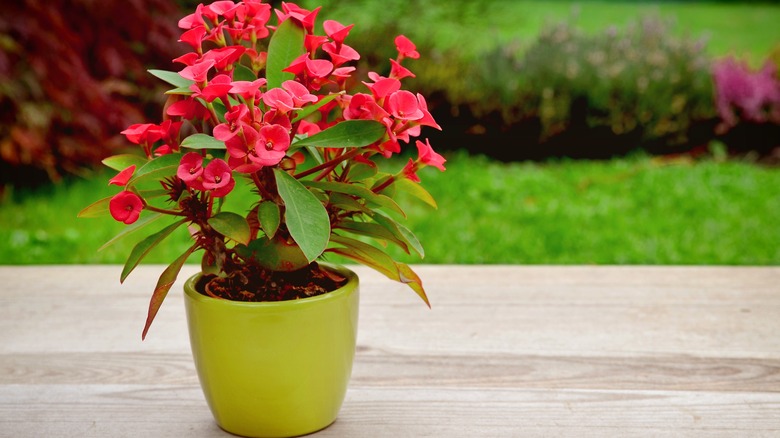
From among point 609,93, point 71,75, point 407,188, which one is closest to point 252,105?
point 407,188

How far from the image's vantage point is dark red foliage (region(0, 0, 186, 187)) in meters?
2.82

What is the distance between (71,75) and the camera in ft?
9.50

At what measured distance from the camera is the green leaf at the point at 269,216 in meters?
0.78

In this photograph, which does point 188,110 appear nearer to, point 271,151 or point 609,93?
point 271,151

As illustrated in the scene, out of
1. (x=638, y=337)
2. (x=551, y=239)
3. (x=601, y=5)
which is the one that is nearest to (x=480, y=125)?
(x=551, y=239)

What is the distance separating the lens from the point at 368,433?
87 cm

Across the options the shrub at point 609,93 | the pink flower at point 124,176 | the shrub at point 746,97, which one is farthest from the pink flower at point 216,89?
the shrub at point 746,97

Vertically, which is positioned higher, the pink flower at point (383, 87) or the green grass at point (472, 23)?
the pink flower at point (383, 87)

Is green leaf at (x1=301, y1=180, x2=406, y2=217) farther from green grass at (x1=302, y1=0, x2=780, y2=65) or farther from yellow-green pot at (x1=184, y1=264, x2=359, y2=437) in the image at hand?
green grass at (x1=302, y1=0, x2=780, y2=65)

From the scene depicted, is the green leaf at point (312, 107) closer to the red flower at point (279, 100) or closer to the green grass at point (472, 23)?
the red flower at point (279, 100)

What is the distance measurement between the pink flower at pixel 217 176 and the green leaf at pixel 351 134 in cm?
9

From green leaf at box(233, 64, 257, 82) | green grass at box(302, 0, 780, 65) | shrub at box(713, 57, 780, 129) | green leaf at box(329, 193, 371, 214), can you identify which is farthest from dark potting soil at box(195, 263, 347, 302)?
green grass at box(302, 0, 780, 65)

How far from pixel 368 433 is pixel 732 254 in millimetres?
1952

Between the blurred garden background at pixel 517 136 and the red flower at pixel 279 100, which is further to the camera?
the blurred garden background at pixel 517 136
